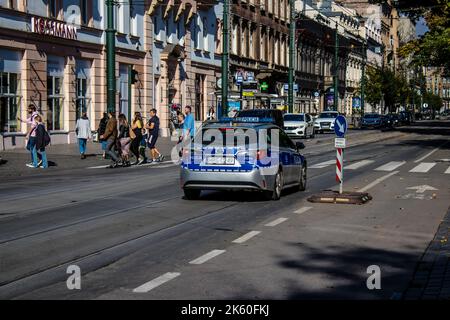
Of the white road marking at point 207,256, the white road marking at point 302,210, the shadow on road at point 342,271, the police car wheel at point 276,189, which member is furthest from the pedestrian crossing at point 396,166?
the white road marking at point 207,256

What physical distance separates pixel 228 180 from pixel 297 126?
3564 centimetres

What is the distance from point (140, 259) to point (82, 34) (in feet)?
92.9

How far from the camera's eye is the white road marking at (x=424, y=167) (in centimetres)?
2395

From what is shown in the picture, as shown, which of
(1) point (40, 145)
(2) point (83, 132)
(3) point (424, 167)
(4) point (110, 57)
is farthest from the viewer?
(4) point (110, 57)

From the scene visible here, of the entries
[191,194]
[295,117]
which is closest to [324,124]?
[295,117]

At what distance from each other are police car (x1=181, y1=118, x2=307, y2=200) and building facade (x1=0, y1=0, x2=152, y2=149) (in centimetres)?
1491

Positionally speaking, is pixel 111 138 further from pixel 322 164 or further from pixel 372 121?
pixel 372 121

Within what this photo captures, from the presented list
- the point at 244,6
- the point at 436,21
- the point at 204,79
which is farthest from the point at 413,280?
the point at 244,6

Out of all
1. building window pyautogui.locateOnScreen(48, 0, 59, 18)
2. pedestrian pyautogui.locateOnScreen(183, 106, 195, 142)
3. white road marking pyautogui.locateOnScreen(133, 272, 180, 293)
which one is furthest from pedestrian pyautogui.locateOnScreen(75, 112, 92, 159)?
white road marking pyautogui.locateOnScreen(133, 272, 180, 293)

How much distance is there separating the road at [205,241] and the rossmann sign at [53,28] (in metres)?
14.1

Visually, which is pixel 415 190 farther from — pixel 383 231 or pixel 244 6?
pixel 244 6

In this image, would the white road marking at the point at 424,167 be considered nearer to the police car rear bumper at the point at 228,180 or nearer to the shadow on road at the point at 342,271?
the police car rear bumper at the point at 228,180

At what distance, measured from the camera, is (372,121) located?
7988 centimetres

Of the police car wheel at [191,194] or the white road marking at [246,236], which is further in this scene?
the police car wheel at [191,194]
